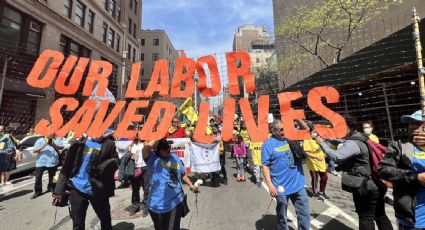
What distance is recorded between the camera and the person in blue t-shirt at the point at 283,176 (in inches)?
145

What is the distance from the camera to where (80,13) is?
23297 mm

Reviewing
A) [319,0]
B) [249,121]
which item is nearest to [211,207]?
[249,121]

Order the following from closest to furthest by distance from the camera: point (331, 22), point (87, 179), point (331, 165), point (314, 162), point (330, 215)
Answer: point (87, 179)
point (330, 215)
point (314, 162)
point (331, 165)
point (331, 22)

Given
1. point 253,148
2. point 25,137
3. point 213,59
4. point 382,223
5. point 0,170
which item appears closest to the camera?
point 382,223

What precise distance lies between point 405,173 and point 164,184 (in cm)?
262

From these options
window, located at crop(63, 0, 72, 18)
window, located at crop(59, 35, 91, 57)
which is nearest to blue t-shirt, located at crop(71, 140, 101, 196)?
window, located at crop(59, 35, 91, 57)

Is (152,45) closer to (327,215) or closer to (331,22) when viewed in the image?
(331,22)

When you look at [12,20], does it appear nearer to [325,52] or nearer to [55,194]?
[55,194]

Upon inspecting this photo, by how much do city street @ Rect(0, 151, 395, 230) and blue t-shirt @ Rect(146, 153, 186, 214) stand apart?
1707 mm

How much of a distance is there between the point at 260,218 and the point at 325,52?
2182 cm

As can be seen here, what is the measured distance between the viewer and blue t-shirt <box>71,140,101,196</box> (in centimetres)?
362

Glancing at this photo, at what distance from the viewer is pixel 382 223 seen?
3.35 metres

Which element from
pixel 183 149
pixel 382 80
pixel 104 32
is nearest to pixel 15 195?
pixel 183 149

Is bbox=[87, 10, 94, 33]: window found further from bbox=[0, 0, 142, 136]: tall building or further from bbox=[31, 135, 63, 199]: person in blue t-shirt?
bbox=[31, 135, 63, 199]: person in blue t-shirt
